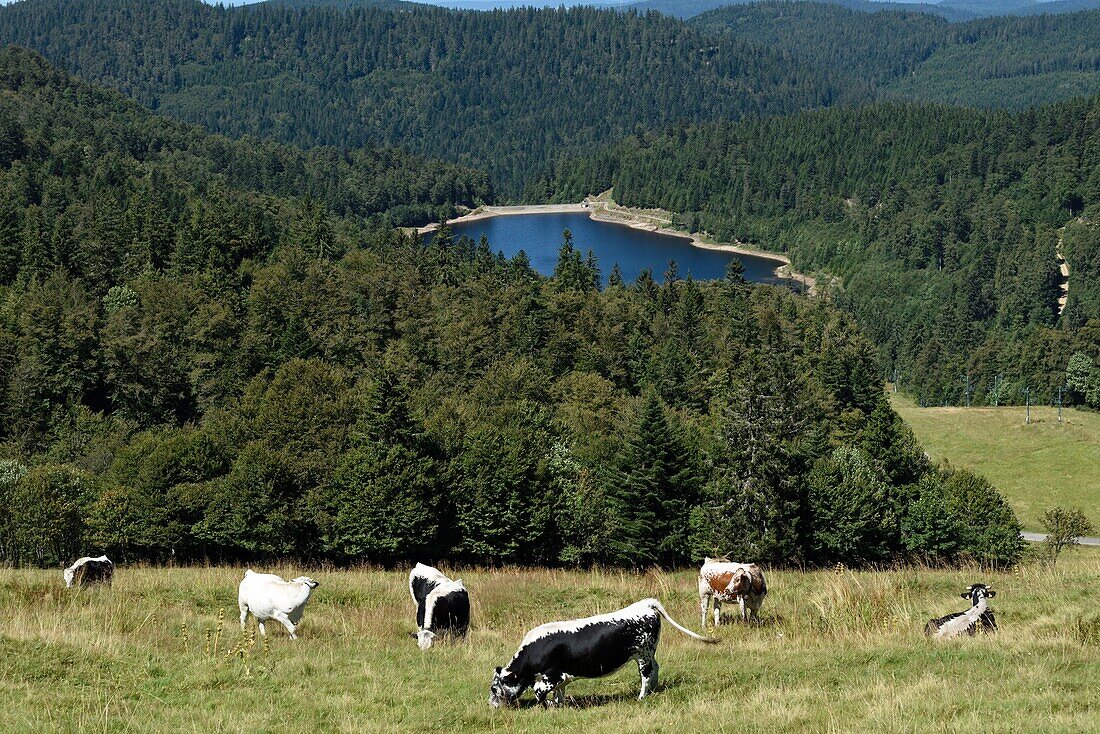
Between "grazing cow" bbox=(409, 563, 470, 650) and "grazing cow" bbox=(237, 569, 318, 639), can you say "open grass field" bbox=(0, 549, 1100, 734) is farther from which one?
"grazing cow" bbox=(237, 569, 318, 639)

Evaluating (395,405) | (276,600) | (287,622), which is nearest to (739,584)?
(287,622)

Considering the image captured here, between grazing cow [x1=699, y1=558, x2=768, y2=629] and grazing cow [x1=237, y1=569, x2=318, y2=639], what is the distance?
8.60m

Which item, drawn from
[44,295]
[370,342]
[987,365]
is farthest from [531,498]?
[987,365]

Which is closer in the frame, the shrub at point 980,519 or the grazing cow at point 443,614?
the grazing cow at point 443,614

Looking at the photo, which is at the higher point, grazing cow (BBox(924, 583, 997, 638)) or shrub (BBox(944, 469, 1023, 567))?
A: grazing cow (BBox(924, 583, 997, 638))

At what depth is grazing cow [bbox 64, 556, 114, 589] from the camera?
2467 centimetres

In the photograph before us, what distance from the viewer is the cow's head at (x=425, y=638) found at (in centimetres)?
1984

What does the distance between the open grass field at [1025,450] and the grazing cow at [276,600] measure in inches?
3095

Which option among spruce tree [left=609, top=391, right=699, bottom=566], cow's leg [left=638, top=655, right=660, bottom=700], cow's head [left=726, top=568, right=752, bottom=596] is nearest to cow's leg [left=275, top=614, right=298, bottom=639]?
cow's leg [left=638, top=655, right=660, bottom=700]

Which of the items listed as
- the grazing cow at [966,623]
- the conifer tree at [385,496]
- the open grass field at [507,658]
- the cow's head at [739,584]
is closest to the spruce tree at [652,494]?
the conifer tree at [385,496]

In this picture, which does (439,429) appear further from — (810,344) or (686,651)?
(810,344)

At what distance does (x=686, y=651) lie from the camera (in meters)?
18.8

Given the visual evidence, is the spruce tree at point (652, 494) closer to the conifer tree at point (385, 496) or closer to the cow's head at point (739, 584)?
the conifer tree at point (385, 496)

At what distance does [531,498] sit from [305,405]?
1833 cm
